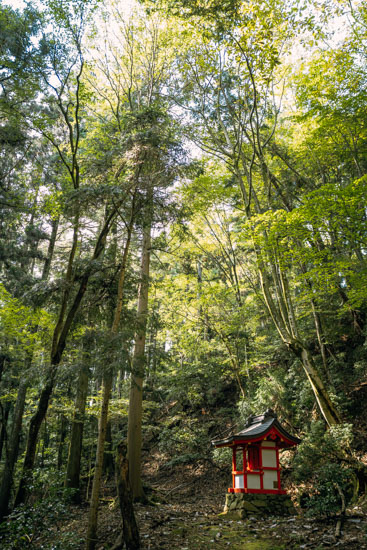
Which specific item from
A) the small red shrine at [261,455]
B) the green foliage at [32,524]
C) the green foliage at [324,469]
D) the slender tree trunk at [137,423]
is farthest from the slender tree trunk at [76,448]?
the green foliage at [324,469]

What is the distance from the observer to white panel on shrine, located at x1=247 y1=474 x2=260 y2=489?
308 inches

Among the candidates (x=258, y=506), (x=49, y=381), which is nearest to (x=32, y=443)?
(x=49, y=381)

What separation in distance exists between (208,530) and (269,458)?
2.37m

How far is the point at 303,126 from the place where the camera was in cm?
1045

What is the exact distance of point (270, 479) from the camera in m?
7.95

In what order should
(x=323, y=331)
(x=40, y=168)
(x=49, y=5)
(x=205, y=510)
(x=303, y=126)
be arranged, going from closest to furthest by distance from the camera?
(x=49, y=5)
(x=205, y=510)
(x=40, y=168)
(x=303, y=126)
(x=323, y=331)

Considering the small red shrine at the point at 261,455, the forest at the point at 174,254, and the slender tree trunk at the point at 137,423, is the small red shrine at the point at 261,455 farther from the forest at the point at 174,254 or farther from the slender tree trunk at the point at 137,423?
the slender tree trunk at the point at 137,423

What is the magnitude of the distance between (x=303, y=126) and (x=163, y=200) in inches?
234

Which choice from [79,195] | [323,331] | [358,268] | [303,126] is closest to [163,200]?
[79,195]

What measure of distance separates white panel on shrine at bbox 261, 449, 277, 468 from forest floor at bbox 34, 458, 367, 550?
3.74ft

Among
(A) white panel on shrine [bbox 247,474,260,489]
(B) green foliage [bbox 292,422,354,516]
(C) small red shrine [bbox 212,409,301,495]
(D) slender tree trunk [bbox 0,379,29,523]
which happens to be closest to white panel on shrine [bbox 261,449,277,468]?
(C) small red shrine [bbox 212,409,301,495]

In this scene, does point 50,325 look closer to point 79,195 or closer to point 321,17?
point 79,195

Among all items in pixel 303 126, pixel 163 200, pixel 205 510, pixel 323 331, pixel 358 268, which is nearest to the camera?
pixel 163 200

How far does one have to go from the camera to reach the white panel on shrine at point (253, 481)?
7.82 meters
